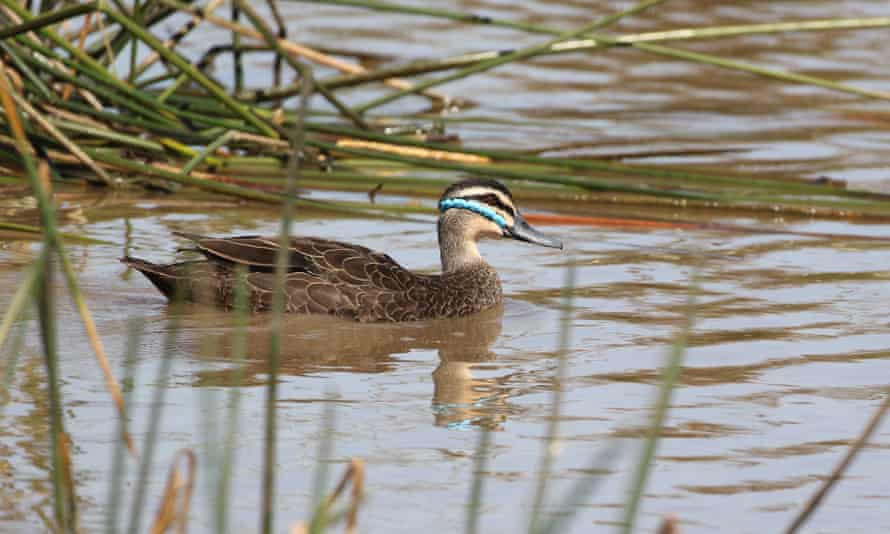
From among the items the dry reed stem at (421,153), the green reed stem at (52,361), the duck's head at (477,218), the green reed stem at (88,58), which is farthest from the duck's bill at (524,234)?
the green reed stem at (52,361)

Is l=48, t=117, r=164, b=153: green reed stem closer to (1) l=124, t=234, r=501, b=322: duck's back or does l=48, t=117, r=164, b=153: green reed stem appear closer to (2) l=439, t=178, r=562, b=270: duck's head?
(1) l=124, t=234, r=501, b=322: duck's back

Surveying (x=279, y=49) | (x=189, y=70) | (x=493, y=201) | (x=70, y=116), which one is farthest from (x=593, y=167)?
(x=70, y=116)

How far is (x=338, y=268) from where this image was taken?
892 cm

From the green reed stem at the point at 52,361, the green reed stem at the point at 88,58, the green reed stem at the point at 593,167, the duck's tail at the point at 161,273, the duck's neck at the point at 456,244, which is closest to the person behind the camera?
the green reed stem at the point at 52,361

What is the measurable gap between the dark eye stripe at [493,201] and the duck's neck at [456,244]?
17cm

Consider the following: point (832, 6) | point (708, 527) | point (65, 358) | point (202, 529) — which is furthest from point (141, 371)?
point (832, 6)

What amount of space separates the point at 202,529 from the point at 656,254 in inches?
214

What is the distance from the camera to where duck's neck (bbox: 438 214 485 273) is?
9609 mm

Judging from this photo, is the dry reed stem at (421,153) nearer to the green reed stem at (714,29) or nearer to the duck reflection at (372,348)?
the green reed stem at (714,29)

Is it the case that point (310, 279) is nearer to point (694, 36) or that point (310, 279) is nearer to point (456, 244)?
point (456, 244)

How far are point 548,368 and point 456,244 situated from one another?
6.56 feet

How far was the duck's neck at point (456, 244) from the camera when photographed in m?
9.61

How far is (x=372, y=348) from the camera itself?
8273 mm

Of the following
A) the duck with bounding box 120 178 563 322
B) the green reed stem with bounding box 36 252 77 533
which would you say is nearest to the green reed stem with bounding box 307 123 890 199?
the duck with bounding box 120 178 563 322
